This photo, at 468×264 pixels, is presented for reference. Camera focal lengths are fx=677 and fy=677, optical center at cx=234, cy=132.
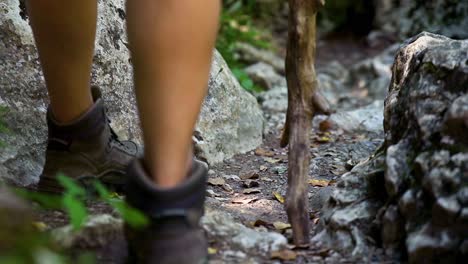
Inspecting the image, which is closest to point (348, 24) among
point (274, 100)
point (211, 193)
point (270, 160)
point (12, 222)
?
point (274, 100)

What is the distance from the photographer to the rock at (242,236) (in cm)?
188

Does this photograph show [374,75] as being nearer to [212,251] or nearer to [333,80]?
[333,80]

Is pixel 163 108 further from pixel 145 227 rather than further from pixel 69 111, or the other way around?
pixel 69 111

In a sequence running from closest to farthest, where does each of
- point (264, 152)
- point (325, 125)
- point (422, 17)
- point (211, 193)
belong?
point (211, 193), point (264, 152), point (325, 125), point (422, 17)

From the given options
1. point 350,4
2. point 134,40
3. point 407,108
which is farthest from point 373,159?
point 350,4

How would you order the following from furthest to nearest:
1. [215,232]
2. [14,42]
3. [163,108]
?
[14,42]
[215,232]
[163,108]

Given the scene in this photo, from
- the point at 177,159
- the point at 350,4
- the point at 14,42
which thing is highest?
the point at 350,4

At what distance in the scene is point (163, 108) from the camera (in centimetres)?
154

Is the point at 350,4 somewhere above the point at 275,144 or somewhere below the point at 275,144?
above

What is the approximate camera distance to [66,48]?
212 centimetres

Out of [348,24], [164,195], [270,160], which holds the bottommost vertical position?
[164,195]

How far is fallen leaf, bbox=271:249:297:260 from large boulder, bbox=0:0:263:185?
1092mm

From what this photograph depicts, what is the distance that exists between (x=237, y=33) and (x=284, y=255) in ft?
16.6

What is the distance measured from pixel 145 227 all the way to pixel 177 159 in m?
0.17
